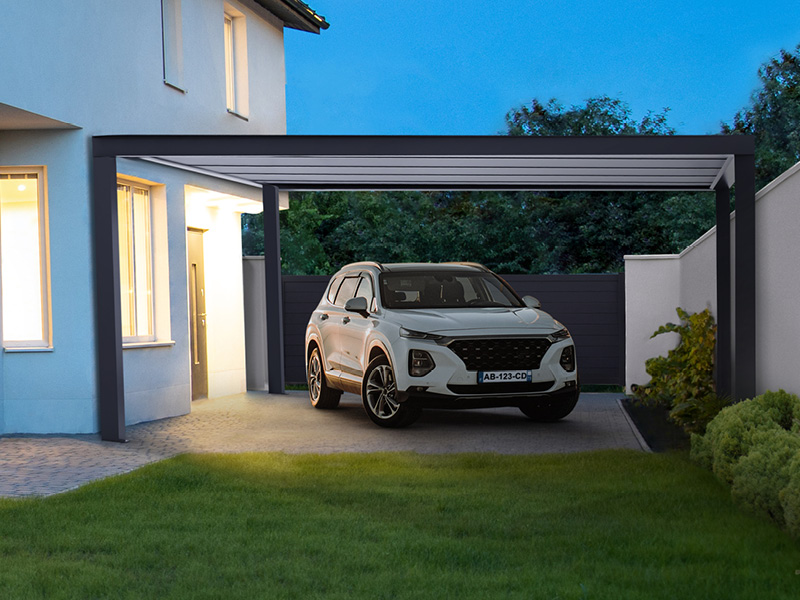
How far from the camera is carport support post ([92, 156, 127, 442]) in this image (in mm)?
10609

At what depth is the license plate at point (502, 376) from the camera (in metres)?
10.7

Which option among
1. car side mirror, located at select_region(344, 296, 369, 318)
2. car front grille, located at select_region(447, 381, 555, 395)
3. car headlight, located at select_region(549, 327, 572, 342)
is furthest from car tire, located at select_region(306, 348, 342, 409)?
car headlight, located at select_region(549, 327, 572, 342)

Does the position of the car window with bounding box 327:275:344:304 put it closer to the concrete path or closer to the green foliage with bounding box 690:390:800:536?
the concrete path

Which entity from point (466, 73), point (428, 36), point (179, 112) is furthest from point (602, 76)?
point (179, 112)

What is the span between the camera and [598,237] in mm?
34500

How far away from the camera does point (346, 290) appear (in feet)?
43.9

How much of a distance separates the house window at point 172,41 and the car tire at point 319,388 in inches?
157

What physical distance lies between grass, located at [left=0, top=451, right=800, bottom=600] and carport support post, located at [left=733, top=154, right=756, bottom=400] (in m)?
1.48

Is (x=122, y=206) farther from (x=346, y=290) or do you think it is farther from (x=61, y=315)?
(x=346, y=290)

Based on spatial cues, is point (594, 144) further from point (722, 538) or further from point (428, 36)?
point (428, 36)

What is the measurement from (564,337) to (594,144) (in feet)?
7.60

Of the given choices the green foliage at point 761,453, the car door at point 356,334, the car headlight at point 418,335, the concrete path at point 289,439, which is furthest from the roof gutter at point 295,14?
the green foliage at point 761,453

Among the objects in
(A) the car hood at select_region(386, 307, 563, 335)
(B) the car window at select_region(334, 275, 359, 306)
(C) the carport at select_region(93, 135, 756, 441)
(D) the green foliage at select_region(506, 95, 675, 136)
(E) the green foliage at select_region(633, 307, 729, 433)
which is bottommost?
(E) the green foliage at select_region(633, 307, 729, 433)

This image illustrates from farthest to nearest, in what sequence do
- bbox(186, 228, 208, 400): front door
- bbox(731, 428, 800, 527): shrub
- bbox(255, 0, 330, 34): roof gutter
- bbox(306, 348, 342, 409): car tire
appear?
bbox(255, 0, 330, 34): roof gutter → bbox(186, 228, 208, 400): front door → bbox(306, 348, 342, 409): car tire → bbox(731, 428, 800, 527): shrub
